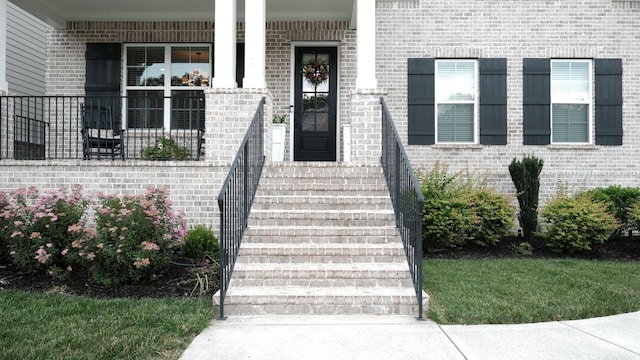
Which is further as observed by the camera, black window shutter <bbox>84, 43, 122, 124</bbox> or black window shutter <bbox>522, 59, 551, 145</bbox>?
black window shutter <bbox>84, 43, 122, 124</bbox>

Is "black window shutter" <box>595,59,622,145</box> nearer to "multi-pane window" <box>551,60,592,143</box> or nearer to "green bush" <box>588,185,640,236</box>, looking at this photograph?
"multi-pane window" <box>551,60,592,143</box>

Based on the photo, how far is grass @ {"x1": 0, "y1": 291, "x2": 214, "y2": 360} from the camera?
3277 mm

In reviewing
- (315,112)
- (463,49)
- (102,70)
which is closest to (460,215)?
(315,112)

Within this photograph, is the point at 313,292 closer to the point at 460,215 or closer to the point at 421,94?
the point at 460,215

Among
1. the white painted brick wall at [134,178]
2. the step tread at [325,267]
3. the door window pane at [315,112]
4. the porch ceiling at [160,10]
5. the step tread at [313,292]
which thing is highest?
the porch ceiling at [160,10]

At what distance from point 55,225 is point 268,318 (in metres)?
3.05

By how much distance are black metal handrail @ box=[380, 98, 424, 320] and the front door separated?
102 inches

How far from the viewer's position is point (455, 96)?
9180mm

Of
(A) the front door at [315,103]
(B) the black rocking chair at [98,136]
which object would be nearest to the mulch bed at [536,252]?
(A) the front door at [315,103]

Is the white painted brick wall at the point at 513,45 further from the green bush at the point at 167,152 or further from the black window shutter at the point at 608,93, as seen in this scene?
the green bush at the point at 167,152

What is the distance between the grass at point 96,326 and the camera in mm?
3277

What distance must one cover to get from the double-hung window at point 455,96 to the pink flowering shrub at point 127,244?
6.03m

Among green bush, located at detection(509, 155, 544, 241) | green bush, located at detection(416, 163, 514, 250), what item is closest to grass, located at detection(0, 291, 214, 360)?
green bush, located at detection(416, 163, 514, 250)

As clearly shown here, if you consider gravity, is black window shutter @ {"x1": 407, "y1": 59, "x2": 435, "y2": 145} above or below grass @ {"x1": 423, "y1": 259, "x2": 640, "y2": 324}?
above
